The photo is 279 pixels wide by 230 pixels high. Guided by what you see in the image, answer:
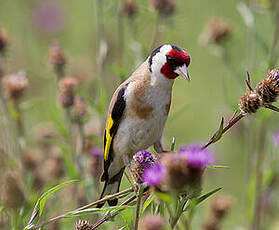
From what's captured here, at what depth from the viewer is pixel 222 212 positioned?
299 cm

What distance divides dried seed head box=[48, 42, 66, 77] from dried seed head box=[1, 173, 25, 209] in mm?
2061

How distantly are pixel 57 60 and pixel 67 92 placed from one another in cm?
47

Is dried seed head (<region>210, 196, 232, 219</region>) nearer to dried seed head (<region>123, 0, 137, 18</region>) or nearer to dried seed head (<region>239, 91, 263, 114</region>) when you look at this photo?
dried seed head (<region>239, 91, 263, 114</region>)

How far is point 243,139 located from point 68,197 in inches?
79.5

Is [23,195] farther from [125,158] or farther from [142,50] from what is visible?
[142,50]

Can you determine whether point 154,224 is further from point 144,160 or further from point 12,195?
point 144,160

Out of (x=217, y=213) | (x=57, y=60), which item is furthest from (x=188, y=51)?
(x=217, y=213)

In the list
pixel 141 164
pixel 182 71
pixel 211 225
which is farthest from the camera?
pixel 211 225

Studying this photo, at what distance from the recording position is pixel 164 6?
3783 millimetres

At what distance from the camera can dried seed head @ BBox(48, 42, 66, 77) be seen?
369 centimetres

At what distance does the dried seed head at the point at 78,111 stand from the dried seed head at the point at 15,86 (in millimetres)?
378

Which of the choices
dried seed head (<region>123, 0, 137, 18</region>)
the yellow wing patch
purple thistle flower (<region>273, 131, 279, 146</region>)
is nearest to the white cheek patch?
the yellow wing patch

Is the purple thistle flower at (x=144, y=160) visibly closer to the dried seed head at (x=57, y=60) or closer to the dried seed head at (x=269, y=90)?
the dried seed head at (x=269, y=90)

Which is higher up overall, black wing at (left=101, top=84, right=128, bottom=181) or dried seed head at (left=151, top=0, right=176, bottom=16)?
dried seed head at (left=151, top=0, right=176, bottom=16)
